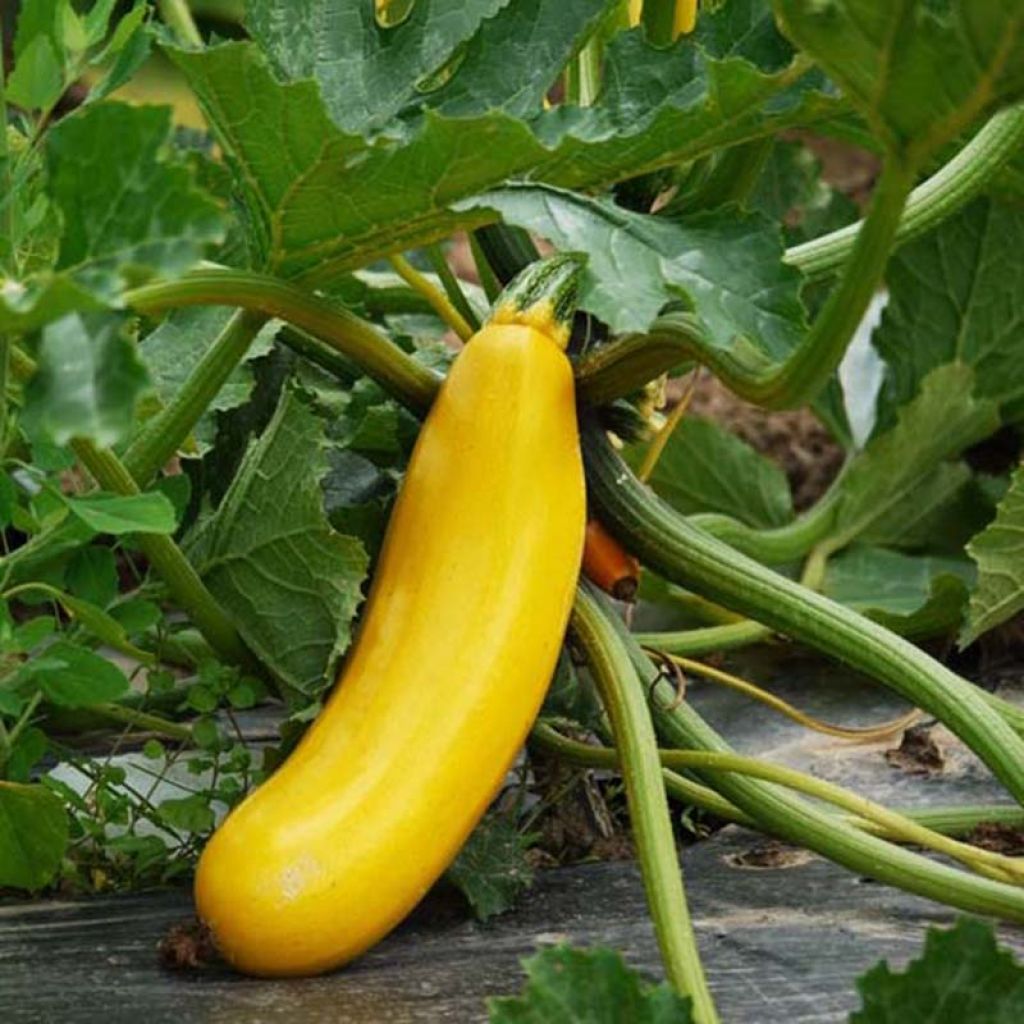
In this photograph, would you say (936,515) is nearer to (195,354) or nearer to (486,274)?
(486,274)

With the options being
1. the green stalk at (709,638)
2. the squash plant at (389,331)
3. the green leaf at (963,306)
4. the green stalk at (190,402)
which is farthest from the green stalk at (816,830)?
the green leaf at (963,306)

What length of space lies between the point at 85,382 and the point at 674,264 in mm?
508

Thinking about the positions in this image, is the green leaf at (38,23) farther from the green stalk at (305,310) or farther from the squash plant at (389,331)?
the green stalk at (305,310)

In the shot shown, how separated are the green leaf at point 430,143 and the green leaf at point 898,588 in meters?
0.68

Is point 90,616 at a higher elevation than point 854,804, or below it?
higher

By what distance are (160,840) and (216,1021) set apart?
32 centimetres

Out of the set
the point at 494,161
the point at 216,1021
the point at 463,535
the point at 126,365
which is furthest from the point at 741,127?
the point at 216,1021

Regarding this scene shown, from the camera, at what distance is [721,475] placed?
7.82 ft

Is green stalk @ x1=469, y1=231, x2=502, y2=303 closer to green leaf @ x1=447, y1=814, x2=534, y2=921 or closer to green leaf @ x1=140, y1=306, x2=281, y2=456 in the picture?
green leaf @ x1=140, y1=306, x2=281, y2=456

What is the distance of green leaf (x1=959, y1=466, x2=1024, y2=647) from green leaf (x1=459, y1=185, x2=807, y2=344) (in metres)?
0.43

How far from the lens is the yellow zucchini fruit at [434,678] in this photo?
140 cm

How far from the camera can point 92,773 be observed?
5.58 ft

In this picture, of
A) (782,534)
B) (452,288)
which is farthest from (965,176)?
(782,534)

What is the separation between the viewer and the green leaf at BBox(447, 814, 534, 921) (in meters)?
1.54
